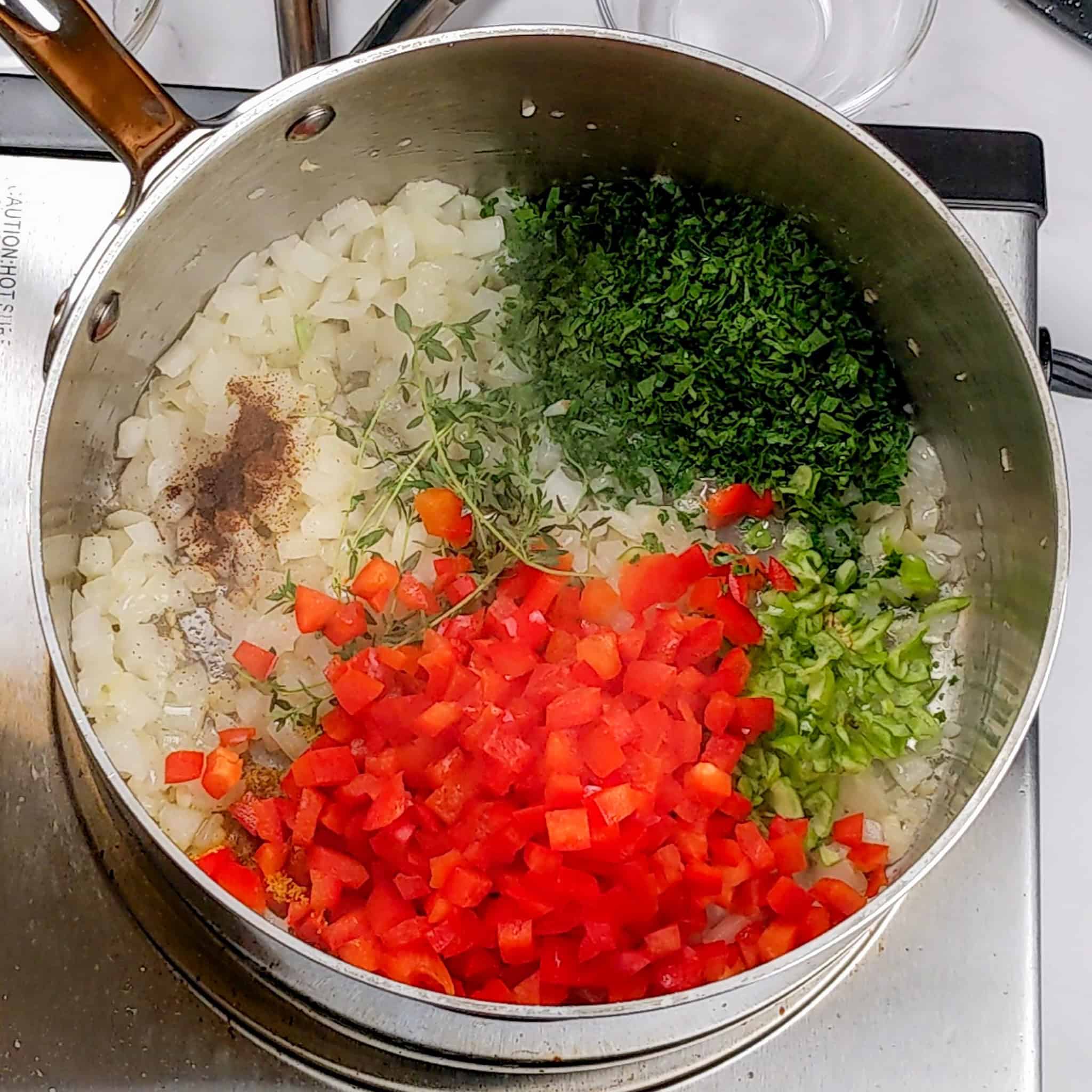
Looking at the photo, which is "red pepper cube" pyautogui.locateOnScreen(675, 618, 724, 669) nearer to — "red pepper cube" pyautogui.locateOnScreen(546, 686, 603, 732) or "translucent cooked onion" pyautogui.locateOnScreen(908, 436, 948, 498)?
"red pepper cube" pyautogui.locateOnScreen(546, 686, 603, 732)

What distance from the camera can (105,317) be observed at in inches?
38.1

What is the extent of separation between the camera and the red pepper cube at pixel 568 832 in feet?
3.01

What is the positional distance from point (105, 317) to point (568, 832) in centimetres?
56

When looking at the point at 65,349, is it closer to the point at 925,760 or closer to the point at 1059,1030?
the point at 925,760

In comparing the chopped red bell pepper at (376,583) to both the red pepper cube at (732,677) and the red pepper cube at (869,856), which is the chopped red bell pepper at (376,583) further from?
the red pepper cube at (869,856)

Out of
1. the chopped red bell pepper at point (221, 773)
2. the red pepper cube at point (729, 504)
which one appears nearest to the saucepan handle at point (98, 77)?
the chopped red bell pepper at point (221, 773)

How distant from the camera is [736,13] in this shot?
1.41m

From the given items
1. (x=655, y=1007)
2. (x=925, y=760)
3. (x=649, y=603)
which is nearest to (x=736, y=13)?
(x=649, y=603)

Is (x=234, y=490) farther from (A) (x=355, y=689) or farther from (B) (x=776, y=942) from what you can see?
(B) (x=776, y=942)

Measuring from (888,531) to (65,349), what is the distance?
74cm

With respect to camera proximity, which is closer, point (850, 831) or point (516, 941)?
point (516, 941)

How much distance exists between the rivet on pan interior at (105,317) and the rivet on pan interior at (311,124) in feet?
0.66

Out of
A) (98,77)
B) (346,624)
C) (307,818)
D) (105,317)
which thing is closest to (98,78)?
(98,77)

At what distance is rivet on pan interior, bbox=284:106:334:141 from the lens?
0.99m
